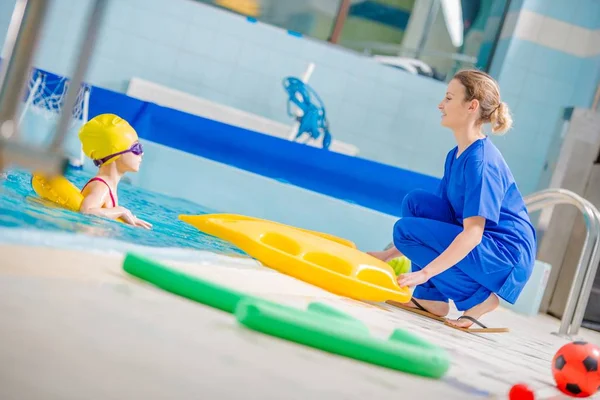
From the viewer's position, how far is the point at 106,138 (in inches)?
108

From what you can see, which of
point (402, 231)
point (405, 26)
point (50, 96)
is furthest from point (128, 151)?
point (405, 26)

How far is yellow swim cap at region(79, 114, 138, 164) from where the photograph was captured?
2.74 metres

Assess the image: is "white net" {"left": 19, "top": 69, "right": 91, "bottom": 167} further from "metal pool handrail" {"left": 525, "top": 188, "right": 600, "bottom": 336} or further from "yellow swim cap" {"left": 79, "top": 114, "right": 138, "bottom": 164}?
"metal pool handrail" {"left": 525, "top": 188, "right": 600, "bottom": 336}

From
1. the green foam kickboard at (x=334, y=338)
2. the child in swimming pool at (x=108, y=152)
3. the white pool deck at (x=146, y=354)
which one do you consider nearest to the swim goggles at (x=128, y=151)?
the child in swimming pool at (x=108, y=152)

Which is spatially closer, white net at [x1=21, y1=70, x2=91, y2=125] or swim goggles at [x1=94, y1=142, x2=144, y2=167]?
swim goggles at [x1=94, y1=142, x2=144, y2=167]

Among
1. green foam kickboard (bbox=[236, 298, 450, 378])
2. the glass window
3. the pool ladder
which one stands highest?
the glass window

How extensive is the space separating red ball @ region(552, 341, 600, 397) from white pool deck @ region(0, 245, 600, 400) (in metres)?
0.04

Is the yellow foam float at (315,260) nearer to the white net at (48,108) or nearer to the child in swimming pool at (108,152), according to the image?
the child in swimming pool at (108,152)

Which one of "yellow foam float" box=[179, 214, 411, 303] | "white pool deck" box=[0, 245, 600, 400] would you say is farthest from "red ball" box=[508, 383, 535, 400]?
"yellow foam float" box=[179, 214, 411, 303]

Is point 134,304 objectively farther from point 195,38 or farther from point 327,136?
point 195,38

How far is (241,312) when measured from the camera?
137cm

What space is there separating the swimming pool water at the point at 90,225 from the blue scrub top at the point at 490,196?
0.86 m

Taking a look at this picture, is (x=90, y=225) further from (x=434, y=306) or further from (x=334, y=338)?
(x=434, y=306)

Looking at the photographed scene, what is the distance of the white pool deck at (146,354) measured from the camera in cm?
83
